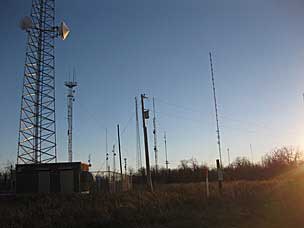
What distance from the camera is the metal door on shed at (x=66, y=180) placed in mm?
34781

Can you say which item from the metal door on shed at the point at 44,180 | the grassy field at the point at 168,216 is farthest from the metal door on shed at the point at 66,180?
the grassy field at the point at 168,216

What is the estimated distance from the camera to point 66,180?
3497 centimetres

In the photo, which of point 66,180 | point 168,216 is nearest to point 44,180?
point 66,180

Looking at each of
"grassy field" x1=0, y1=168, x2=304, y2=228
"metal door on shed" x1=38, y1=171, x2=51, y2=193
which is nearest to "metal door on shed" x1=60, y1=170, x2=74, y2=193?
"metal door on shed" x1=38, y1=171, x2=51, y2=193

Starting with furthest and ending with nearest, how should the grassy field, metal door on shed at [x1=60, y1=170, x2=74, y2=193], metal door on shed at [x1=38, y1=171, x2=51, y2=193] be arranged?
metal door on shed at [x1=38, y1=171, x2=51, y2=193]
metal door on shed at [x1=60, y1=170, x2=74, y2=193]
the grassy field

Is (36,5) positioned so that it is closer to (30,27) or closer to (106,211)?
(30,27)

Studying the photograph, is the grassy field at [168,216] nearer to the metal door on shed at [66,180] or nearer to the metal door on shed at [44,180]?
the metal door on shed at [66,180]

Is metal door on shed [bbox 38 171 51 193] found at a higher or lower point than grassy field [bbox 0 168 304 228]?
higher

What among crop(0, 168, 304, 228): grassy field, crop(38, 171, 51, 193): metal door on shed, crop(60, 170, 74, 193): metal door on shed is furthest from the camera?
crop(38, 171, 51, 193): metal door on shed

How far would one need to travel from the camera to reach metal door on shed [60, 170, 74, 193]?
114 ft

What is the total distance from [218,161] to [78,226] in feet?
45.2

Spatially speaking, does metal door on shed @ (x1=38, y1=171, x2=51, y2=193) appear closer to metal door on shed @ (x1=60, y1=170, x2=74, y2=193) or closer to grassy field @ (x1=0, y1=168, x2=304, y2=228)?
metal door on shed @ (x1=60, y1=170, x2=74, y2=193)

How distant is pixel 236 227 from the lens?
38.5ft

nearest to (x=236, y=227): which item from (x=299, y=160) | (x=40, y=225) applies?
(x=40, y=225)
